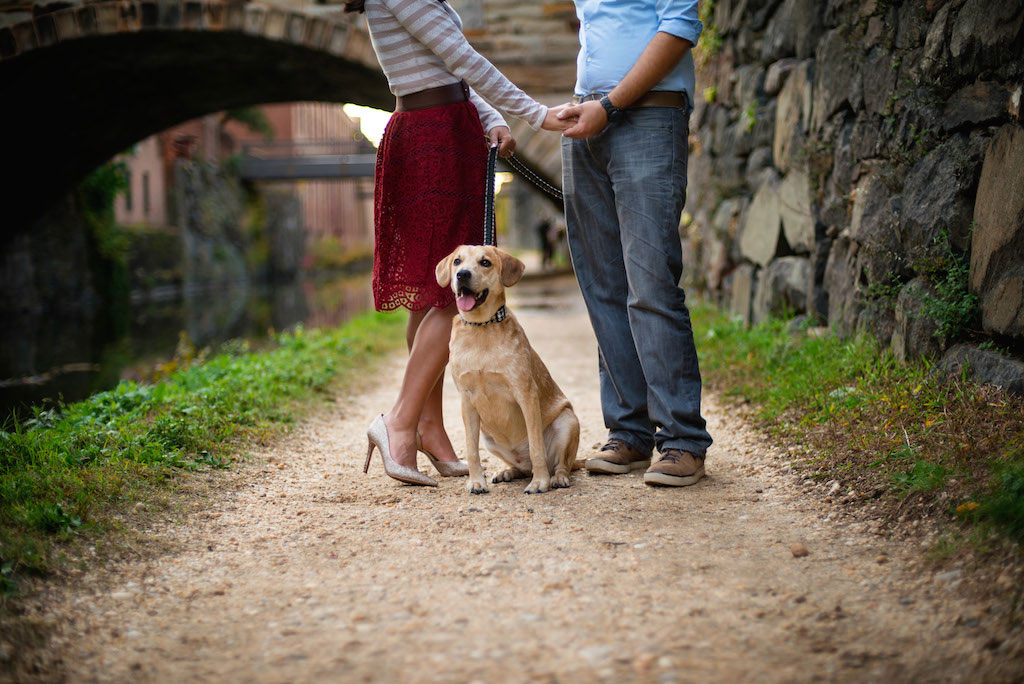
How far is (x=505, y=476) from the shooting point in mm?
3342

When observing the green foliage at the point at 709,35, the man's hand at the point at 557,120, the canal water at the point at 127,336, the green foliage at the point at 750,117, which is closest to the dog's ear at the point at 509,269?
the man's hand at the point at 557,120

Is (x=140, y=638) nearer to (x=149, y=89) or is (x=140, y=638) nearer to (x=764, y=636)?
(x=764, y=636)

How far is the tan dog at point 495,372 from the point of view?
9.96 ft

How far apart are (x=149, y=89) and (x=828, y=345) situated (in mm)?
11795

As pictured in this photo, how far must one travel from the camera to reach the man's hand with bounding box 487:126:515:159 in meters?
3.30

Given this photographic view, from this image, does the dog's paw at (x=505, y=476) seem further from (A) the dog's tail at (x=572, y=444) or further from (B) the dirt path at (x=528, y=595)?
(A) the dog's tail at (x=572, y=444)

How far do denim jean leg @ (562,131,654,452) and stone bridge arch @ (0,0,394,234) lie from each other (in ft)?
24.0

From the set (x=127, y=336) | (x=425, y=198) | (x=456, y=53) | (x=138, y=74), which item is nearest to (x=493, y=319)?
(x=425, y=198)

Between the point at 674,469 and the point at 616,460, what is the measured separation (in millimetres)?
325

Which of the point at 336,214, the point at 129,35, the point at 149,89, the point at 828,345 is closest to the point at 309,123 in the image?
the point at 336,214

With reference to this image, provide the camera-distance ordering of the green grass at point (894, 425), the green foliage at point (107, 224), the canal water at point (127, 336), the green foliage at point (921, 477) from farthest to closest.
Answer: the green foliage at point (107, 224)
the canal water at point (127, 336)
the green foliage at point (921, 477)
the green grass at point (894, 425)

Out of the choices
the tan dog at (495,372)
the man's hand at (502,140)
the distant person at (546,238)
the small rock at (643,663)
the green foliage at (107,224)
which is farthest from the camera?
the distant person at (546,238)

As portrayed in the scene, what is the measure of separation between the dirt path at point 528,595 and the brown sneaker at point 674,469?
0.15 ft

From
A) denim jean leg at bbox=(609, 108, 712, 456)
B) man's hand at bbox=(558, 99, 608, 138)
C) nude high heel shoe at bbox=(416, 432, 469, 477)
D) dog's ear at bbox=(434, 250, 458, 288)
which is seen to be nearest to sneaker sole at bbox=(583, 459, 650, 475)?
denim jean leg at bbox=(609, 108, 712, 456)
